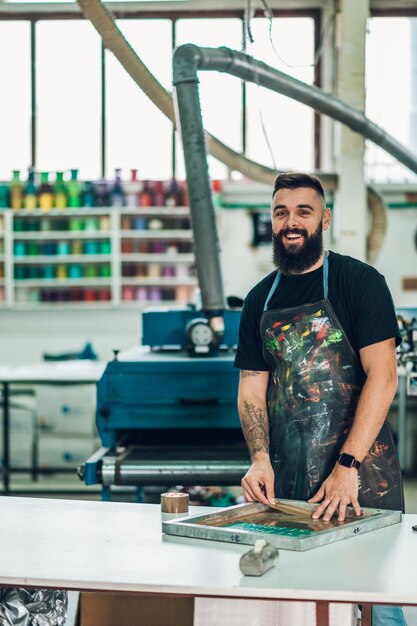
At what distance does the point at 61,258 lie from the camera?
8102 millimetres

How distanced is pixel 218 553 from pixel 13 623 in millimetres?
615

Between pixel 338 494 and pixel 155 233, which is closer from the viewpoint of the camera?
pixel 338 494

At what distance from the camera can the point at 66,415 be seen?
240 inches

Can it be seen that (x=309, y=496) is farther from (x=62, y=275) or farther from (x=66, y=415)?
(x=62, y=275)

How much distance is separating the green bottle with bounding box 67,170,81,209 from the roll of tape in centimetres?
605

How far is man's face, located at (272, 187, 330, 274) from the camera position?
8.41 ft

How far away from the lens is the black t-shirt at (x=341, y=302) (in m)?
2.49

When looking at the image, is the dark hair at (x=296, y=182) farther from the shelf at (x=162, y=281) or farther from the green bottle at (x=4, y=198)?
the green bottle at (x=4, y=198)

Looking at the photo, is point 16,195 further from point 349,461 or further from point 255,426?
point 349,461

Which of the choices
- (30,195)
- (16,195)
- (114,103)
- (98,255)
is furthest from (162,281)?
(114,103)

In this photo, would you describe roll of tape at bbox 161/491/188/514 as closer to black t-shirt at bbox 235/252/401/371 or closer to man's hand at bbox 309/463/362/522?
man's hand at bbox 309/463/362/522

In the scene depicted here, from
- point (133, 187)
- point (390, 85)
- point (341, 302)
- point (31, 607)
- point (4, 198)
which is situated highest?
point (390, 85)

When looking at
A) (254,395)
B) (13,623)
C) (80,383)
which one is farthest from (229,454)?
(80,383)

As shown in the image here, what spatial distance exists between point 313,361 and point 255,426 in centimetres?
26
